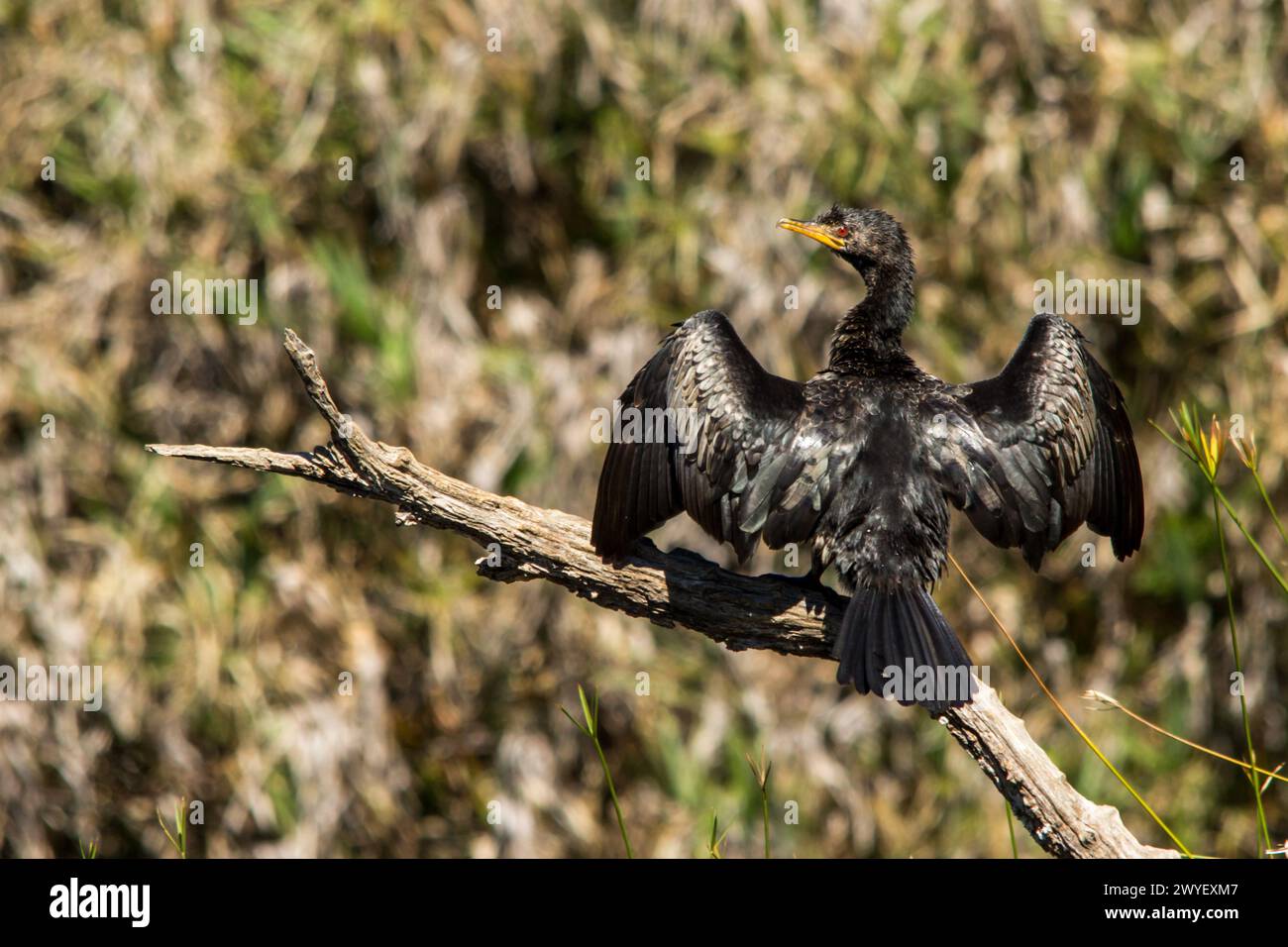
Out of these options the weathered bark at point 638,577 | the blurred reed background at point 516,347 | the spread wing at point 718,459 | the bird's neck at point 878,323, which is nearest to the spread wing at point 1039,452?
the bird's neck at point 878,323

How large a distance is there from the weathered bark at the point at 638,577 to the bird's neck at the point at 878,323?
850 millimetres

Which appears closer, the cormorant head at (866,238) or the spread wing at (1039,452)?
the spread wing at (1039,452)

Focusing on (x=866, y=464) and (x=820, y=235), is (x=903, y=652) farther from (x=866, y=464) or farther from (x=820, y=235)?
(x=820, y=235)

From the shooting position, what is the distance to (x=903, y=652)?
400 cm

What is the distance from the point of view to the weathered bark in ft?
12.8

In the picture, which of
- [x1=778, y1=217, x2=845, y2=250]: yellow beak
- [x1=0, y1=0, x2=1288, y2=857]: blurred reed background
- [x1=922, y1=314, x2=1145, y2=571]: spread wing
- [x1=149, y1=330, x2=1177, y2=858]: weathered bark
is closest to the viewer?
[x1=149, y1=330, x2=1177, y2=858]: weathered bark

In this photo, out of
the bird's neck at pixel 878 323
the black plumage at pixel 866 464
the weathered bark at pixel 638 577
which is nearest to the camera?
the weathered bark at pixel 638 577

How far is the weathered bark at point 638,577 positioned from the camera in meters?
3.91

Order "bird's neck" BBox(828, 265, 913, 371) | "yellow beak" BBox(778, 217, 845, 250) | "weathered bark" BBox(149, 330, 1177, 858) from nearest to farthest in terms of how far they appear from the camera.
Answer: "weathered bark" BBox(149, 330, 1177, 858)
"bird's neck" BBox(828, 265, 913, 371)
"yellow beak" BBox(778, 217, 845, 250)

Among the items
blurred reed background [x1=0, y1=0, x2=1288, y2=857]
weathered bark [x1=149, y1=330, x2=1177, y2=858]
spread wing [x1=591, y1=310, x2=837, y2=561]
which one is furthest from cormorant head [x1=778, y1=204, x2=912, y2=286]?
blurred reed background [x1=0, y1=0, x2=1288, y2=857]

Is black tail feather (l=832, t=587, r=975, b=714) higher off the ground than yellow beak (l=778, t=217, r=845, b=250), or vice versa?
yellow beak (l=778, t=217, r=845, b=250)

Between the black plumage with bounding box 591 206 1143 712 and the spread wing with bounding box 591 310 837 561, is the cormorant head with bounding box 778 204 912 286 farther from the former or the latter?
the spread wing with bounding box 591 310 837 561

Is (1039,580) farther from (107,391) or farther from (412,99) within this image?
(107,391)

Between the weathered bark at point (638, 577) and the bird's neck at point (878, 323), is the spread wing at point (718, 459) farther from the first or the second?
the bird's neck at point (878, 323)
